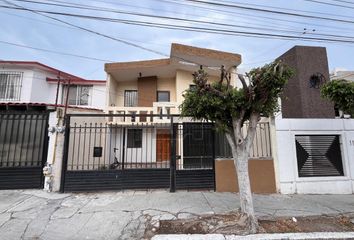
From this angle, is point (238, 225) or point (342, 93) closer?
point (238, 225)

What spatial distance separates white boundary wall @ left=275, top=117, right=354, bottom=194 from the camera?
6.94m

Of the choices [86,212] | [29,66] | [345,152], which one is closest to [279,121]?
[345,152]

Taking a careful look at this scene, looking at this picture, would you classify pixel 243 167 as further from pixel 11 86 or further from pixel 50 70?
pixel 11 86

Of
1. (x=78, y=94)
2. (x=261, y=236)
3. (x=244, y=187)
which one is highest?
(x=78, y=94)

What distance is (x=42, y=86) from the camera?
1434 cm

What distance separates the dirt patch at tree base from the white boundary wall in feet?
6.62

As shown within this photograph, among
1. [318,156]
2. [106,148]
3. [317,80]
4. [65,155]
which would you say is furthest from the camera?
[317,80]

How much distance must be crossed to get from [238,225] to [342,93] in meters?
4.59

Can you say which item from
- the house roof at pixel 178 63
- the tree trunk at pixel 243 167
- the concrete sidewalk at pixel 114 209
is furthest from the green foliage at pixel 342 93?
the house roof at pixel 178 63

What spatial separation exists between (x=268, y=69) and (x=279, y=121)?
336cm

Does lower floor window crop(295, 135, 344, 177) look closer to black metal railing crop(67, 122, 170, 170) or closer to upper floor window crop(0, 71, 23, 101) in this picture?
black metal railing crop(67, 122, 170, 170)

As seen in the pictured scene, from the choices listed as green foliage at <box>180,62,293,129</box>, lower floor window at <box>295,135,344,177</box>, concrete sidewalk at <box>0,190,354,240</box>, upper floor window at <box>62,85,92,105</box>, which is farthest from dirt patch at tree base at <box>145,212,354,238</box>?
upper floor window at <box>62,85,92,105</box>

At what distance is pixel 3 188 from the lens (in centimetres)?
650

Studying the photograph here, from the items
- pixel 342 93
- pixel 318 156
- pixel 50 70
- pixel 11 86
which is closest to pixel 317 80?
pixel 318 156
